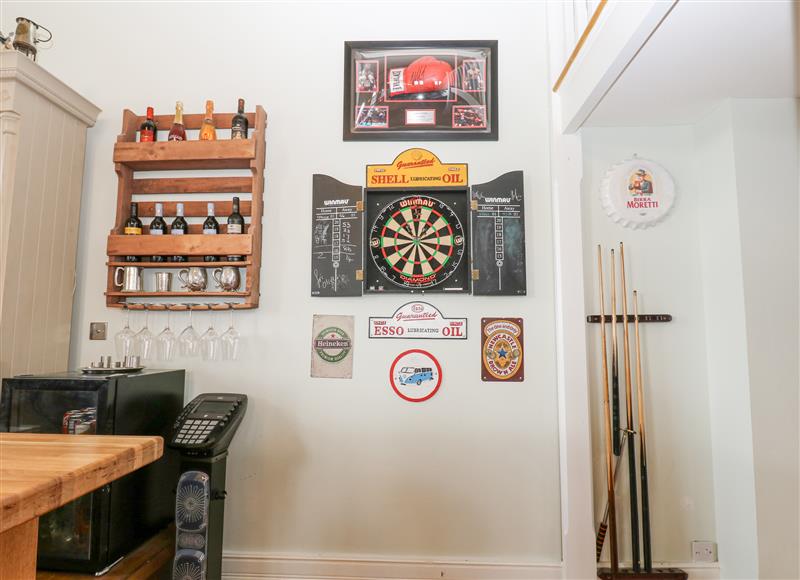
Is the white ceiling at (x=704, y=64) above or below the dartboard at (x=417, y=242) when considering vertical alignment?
above

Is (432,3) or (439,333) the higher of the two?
(432,3)

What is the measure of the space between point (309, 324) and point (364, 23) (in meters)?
1.75

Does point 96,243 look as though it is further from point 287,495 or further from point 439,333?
point 439,333

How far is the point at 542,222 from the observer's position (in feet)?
8.30

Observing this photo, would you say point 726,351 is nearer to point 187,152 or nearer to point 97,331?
point 187,152

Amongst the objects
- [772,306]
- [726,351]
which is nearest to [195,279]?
[726,351]

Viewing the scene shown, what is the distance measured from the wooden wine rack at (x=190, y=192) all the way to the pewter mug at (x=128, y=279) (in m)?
0.03

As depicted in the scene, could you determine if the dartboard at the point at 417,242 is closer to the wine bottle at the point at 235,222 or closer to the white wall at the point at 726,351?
the wine bottle at the point at 235,222

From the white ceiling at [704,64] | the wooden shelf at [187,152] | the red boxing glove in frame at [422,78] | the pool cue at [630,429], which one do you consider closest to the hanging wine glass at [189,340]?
the wooden shelf at [187,152]

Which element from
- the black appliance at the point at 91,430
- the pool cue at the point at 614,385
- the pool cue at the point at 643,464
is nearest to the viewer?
the black appliance at the point at 91,430

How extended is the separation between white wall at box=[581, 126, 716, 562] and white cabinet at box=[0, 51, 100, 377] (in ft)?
9.17

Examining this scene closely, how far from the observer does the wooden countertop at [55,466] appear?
702mm

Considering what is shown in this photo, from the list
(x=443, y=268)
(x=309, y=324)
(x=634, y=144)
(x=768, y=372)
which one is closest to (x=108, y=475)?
(x=309, y=324)

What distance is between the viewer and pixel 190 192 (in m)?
2.59
